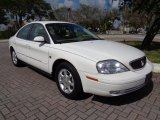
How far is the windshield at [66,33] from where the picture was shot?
16.2 feet

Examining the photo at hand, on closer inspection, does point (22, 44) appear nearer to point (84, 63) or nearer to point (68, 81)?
point (68, 81)

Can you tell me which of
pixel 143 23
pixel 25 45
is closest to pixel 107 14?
pixel 143 23

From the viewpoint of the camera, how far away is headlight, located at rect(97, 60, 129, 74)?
3.76 metres

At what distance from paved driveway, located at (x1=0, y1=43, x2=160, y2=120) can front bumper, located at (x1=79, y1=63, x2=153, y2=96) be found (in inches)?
14.8

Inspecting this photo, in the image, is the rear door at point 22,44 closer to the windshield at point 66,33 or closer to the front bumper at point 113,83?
the windshield at point 66,33

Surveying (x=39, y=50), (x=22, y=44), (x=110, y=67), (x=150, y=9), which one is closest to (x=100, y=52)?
(x=110, y=67)

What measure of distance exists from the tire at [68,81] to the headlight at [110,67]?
0.52 meters

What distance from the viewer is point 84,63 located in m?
3.88

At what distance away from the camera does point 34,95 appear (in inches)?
182

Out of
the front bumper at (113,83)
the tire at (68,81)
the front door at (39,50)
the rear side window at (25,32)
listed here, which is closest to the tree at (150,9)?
the rear side window at (25,32)

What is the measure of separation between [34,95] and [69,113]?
1.15 meters

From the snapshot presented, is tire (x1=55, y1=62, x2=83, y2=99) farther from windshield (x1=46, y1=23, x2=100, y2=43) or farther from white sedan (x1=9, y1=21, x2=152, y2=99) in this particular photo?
windshield (x1=46, y1=23, x2=100, y2=43)

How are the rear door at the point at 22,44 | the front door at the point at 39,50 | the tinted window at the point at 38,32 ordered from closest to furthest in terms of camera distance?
the front door at the point at 39,50 < the tinted window at the point at 38,32 < the rear door at the point at 22,44

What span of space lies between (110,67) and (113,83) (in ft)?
0.99
